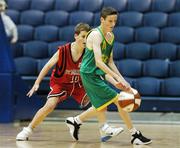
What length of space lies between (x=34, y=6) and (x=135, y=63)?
2871 millimetres

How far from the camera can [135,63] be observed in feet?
33.1

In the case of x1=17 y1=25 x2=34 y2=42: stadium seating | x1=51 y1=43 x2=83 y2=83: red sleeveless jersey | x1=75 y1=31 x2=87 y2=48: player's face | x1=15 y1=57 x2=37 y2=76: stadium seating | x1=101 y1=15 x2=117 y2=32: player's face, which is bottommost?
x1=15 y1=57 x2=37 y2=76: stadium seating

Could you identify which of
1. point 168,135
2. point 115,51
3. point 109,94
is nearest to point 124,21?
point 115,51

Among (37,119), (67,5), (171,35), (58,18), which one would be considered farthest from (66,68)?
(67,5)

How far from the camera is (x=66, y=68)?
22.9 feet

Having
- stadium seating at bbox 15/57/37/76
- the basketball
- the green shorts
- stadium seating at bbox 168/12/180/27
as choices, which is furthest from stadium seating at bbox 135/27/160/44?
the basketball

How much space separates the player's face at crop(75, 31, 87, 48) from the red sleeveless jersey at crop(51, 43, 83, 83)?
0.58 ft

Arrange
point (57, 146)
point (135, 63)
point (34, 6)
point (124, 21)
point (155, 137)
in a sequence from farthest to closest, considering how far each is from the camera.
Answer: point (34, 6) → point (124, 21) → point (135, 63) → point (155, 137) → point (57, 146)

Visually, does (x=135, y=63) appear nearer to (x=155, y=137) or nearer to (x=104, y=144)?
(x=155, y=137)

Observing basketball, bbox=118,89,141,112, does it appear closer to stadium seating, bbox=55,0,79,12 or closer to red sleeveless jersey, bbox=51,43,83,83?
red sleeveless jersey, bbox=51,43,83,83

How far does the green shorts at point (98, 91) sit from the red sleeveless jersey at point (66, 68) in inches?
21.9

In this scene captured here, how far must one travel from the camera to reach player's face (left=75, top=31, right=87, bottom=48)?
6.64 meters

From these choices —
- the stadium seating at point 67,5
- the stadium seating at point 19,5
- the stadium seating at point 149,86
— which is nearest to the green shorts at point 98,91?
the stadium seating at point 149,86

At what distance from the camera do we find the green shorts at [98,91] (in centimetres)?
622
